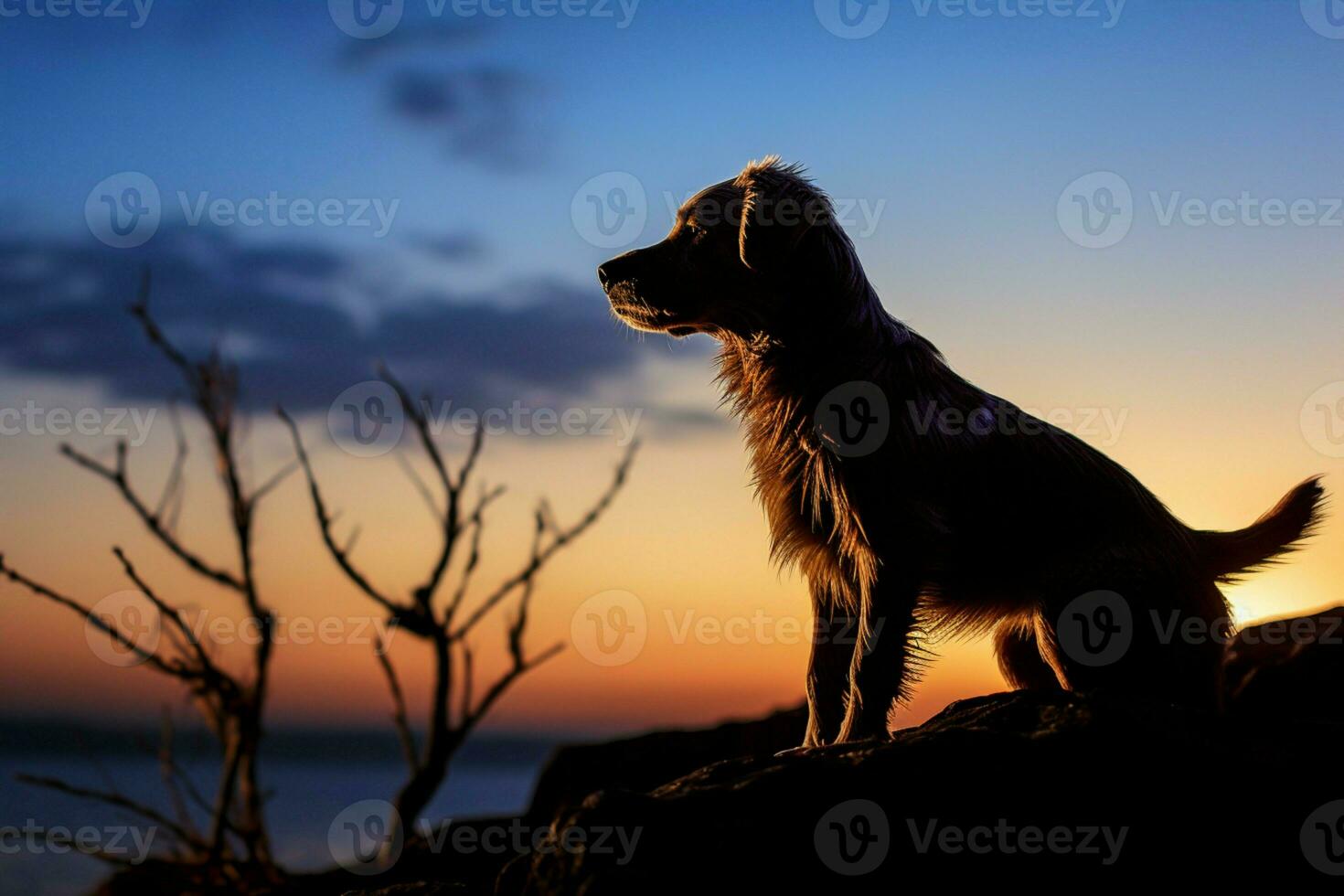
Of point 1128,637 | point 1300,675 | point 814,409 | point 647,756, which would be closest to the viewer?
point 1128,637

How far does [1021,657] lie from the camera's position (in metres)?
4.62

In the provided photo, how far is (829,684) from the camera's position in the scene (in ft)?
14.9

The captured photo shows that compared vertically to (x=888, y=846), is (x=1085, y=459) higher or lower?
higher

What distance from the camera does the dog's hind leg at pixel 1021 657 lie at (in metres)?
4.58

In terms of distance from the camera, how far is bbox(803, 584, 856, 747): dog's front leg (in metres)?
4.51

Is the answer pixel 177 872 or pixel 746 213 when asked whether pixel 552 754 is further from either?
pixel 746 213

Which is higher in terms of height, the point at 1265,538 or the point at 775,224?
the point at 775,224

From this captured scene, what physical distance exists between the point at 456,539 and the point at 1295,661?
5589 millimetres

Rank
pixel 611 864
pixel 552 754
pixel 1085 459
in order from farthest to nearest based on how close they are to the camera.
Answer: pixel 552 754, pixel 1085 459, pixel 611 864

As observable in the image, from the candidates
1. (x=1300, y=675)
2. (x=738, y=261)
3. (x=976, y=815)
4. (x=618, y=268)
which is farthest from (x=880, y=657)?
(x=1300, y=675)

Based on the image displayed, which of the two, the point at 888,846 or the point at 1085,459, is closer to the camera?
the point at 888,846

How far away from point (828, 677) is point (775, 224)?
1.90m

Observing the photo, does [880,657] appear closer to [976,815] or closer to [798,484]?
[798,484]

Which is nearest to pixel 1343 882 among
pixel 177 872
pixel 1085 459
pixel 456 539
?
pixel 1085 459
